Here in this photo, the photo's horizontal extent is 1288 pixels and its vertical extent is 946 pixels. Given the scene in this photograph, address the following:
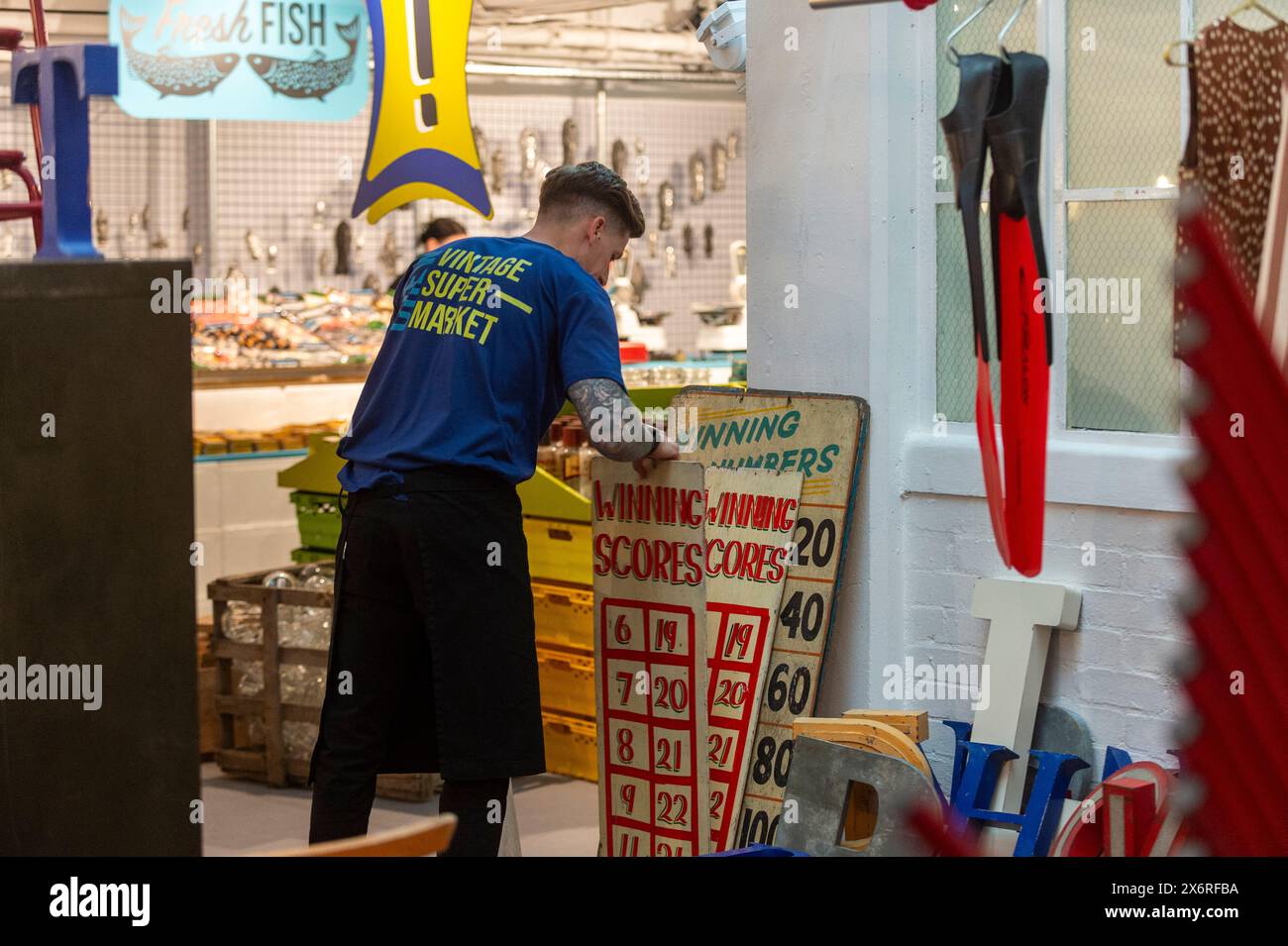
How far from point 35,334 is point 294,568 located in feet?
10.3

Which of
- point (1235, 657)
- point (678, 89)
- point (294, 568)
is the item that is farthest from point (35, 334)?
point (678, 89)

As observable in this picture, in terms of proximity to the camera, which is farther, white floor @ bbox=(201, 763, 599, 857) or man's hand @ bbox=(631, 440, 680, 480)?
white floor @ bbox=(201, 763, 599, 857)

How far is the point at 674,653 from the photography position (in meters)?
3.68

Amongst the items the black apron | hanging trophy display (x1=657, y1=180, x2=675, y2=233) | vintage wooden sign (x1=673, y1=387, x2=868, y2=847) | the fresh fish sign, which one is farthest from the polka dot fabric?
hanging trophy display (x1=657, y1=180, x2=675, y2=233)

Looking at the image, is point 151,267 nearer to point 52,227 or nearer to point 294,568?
point 52,227

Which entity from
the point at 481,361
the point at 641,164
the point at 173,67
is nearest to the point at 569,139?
the point at 641,164

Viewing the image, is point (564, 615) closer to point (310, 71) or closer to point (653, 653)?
point (653, 653)

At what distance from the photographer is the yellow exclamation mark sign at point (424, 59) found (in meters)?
5.06

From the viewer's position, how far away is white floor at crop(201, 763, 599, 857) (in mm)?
4754

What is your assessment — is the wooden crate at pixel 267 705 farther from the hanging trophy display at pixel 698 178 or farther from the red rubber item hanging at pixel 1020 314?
the hanging trophy display at pixel 698 178

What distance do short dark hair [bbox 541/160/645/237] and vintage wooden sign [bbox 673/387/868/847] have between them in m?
0.74

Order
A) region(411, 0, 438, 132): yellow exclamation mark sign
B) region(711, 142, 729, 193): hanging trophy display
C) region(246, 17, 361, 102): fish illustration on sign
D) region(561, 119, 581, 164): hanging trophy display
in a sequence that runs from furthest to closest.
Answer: region(711, 142, 729, 193): hanging trophy display < region(561, 119, 581, 164): hanging trophy display < region(246, 17, 361, 102): fish illustration on sign < region(411, 0, 438, 132): yellow exclamation mark sign

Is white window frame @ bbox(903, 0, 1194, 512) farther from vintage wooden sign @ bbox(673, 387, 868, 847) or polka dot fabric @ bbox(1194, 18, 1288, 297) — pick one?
polka dot fabric @ bbox(1194, 18, 1288, 297)

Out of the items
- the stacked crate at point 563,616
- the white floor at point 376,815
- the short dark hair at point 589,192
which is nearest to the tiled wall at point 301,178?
the stacked crate at point 563,616
